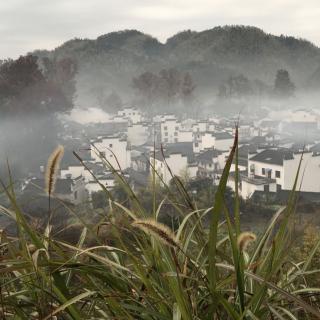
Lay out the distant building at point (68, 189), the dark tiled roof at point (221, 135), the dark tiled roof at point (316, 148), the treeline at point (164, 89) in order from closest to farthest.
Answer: the distant building at point (68, 189), the dark tiled roof at point (316, 148), the dark tiled roof at point (221, 135), the treeline at point (164, 89)

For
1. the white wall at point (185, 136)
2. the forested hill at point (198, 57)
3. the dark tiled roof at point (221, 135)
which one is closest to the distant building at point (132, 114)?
the white wall at point (185, 136)

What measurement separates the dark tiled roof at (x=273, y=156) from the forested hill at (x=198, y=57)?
4954 centimetres

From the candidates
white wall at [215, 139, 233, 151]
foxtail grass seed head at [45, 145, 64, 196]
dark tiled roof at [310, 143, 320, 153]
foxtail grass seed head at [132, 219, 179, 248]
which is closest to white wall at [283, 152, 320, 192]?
dark tiled roof at [310, 143, 320, 153]

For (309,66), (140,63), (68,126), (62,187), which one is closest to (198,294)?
(62,187)

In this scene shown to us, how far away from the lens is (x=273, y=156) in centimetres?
2312

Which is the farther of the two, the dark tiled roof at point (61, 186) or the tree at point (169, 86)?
the tree at point (169, 86)

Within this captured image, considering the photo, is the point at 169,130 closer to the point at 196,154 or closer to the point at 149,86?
the point at 196,154

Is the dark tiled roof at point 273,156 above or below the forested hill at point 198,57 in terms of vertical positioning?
below

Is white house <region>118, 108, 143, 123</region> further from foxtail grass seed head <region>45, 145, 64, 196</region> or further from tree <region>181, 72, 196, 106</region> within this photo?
foxtail grass seed head <region>45, 145, 64, 196</region>

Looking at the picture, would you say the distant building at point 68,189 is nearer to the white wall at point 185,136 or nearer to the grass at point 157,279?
the white wall at point 185,136

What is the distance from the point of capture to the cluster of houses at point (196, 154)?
21.7 meters

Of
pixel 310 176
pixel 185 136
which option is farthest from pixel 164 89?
pixel 310 176

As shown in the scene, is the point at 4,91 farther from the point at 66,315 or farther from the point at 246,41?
the point at 246,41

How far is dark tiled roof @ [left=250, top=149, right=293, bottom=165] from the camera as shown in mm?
21994
